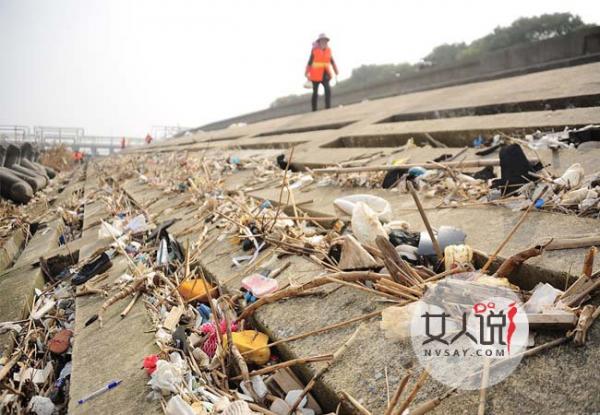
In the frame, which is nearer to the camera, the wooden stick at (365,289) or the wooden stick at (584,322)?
the wooden stick at (584,322)

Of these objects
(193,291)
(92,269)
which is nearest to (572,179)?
(193,291)

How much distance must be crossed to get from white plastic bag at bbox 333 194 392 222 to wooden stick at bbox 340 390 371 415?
1176mm

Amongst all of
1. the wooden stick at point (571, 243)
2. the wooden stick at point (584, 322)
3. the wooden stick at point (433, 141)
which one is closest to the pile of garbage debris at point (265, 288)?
the wooden stick at point (584, 322)

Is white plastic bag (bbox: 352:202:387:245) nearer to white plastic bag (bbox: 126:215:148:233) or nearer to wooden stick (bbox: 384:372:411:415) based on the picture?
wooden stick (bbox: 384:372:411:415)

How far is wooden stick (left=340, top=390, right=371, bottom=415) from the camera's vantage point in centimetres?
96

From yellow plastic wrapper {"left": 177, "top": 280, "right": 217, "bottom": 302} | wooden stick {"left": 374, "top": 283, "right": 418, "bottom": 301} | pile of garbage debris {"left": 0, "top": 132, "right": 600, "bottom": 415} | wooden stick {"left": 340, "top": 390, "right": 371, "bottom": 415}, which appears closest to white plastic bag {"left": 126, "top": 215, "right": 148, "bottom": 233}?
pile of garbage debris {"left": 0, "top": 132, "right": 600, "bottom": 415}

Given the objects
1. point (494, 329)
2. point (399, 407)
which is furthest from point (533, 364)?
point (399, 407)

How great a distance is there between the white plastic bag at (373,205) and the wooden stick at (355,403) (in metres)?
1.18

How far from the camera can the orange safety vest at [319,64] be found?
9.27 meters

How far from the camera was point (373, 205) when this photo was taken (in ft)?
7.20

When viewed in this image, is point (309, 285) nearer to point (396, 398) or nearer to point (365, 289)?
point (365, 289)

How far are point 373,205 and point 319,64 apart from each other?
8.00 m

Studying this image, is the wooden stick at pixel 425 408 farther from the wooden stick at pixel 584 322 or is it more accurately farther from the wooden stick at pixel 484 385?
the wooden stick at pixel 584 322

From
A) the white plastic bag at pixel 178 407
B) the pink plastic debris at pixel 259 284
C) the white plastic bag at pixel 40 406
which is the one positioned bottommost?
the white plastic bag at pixel 40 406
